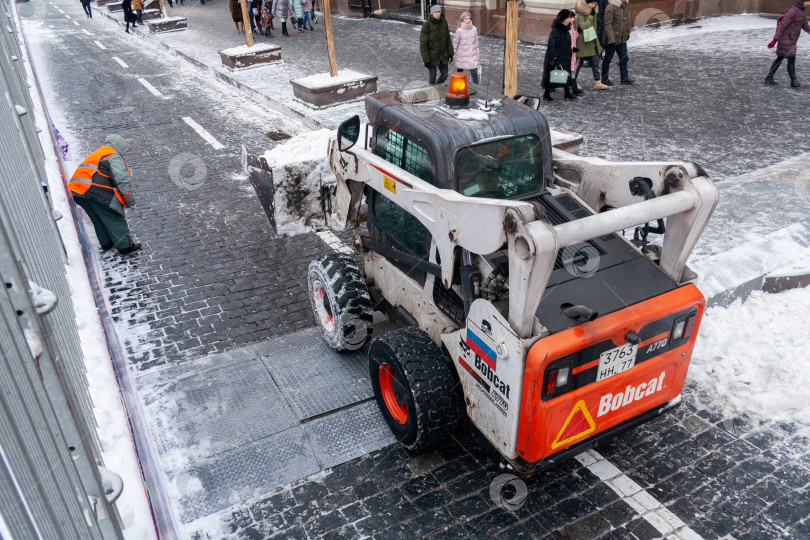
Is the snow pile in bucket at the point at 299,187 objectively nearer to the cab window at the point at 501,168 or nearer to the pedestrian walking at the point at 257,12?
the cab window at the point at 501,168

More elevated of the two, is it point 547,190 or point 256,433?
point 547,190

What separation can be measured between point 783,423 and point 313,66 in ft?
51.1

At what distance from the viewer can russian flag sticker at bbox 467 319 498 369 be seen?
160 inches

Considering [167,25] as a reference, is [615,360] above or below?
above

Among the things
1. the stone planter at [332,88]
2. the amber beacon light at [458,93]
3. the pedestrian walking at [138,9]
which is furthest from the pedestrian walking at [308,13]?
the amber beacon light at [458,93]

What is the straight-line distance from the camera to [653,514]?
4.34m

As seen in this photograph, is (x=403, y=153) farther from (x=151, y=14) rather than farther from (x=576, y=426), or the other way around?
(x=151, y=14)

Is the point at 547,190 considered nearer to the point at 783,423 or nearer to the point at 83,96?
the point at 783,423

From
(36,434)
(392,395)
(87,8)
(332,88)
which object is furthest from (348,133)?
(87,8)

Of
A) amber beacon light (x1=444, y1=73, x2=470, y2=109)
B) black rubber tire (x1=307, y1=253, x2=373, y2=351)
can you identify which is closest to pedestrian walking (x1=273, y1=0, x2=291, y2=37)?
black rubber tire (x1=307, y1=253, x2=373, y2=351)

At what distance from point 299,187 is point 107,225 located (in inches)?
115

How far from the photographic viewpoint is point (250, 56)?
17.8 metres

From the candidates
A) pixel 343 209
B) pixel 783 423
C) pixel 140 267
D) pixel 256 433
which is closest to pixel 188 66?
pixel 140 267

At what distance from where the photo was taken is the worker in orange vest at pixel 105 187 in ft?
25.2
